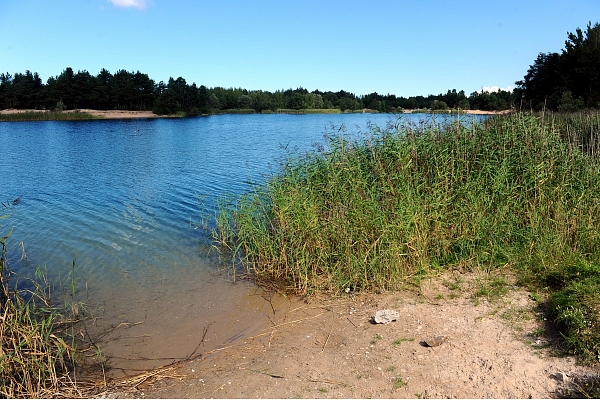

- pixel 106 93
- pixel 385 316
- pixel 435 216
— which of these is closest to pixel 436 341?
pixel 385 316

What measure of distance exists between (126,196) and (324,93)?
152 m

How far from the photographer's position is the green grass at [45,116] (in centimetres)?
6931

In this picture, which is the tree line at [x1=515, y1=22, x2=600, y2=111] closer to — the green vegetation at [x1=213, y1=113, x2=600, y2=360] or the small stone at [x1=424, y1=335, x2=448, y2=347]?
the green vegetation at [x1=213, y1=113, x2=600, y2=360]

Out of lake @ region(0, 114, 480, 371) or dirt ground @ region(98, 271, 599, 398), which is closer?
dirt ground @ region(98, 271, 599, 398)

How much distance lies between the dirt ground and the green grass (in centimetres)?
7906

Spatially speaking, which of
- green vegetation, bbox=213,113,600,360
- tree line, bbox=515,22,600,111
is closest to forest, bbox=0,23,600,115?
tree line, bbox=515,22,600,111

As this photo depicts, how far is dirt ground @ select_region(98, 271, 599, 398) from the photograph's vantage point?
462 centimetres

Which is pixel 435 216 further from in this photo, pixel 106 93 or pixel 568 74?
pixel 106 93

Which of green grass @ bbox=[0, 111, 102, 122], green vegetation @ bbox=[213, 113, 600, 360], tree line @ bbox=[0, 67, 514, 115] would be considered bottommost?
green vegetation @ bbox=[213, 113, 600, 360]

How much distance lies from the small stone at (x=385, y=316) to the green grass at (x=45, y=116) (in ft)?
263

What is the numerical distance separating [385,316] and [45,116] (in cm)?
8290

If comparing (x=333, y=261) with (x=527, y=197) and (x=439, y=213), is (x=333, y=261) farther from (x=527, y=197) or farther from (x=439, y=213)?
(x=527, y=197)

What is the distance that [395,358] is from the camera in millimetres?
5293

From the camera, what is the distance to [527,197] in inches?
347
